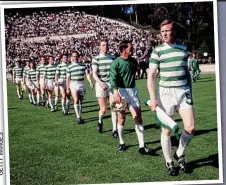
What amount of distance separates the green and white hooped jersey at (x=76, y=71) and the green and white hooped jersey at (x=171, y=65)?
0.79 meters

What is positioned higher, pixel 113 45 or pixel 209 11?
pixel 209 11

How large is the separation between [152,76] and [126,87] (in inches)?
13.2

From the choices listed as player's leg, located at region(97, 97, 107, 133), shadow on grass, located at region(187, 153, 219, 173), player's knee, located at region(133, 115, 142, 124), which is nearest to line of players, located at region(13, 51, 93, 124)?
player's leg, located at region(97, 97, 107, 133)

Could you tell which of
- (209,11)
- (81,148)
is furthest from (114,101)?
(209,11)

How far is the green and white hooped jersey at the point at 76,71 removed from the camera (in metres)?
5.35

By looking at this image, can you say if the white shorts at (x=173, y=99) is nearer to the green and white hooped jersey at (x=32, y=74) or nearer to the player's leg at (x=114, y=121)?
the player's leg at (x=114, y=121)

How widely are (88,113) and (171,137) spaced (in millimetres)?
996

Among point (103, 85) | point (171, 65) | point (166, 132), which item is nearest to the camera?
point (171, 65)

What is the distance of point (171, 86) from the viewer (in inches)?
202

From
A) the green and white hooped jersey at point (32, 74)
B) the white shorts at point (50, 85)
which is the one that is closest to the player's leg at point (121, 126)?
the white shorts at point (50, 85)

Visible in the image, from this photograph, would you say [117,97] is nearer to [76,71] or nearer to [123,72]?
[123,72]

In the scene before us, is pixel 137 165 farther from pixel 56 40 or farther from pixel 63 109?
pixel 56 40

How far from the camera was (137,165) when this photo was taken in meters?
5.21

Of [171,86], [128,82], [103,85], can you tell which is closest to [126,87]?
[128,82]
